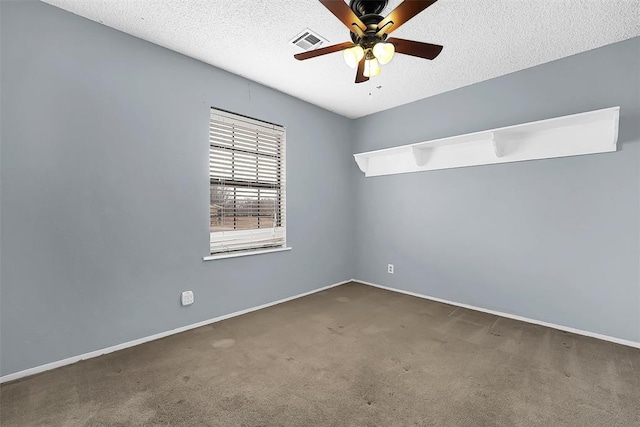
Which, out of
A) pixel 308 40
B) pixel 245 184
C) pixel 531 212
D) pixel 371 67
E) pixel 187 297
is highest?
pixel 308 40

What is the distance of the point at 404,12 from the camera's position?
5.03 ft

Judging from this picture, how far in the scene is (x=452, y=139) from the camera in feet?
10.6

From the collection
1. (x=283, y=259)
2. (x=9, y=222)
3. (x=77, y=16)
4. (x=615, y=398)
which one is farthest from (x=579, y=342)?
(x=77, y=16)

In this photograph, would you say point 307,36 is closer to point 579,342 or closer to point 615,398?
point 615,398

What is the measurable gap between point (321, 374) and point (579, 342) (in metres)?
2.28

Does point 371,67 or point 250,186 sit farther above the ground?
point 371,67

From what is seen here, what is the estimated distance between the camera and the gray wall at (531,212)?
2434mm

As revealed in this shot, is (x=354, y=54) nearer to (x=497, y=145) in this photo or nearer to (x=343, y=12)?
(x=343, y=12)

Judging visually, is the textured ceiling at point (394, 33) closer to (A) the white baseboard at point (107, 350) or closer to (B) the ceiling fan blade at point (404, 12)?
(B) the ceiling fan blade at point (404, 12)

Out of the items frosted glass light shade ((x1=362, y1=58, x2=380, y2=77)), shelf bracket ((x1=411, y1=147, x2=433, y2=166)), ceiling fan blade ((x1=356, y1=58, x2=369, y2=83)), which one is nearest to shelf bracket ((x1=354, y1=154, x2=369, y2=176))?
shelf bracket ((x1=411, y1=147, x2=433, y2=166))

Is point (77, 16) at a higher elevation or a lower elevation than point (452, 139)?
higher

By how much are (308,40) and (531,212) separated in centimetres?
275

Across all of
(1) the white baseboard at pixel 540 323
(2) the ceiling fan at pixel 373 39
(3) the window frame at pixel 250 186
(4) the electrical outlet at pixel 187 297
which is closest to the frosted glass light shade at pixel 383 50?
(2) the ceiling fan at pixel 373 39

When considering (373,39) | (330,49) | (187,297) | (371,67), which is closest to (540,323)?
(371,67)
